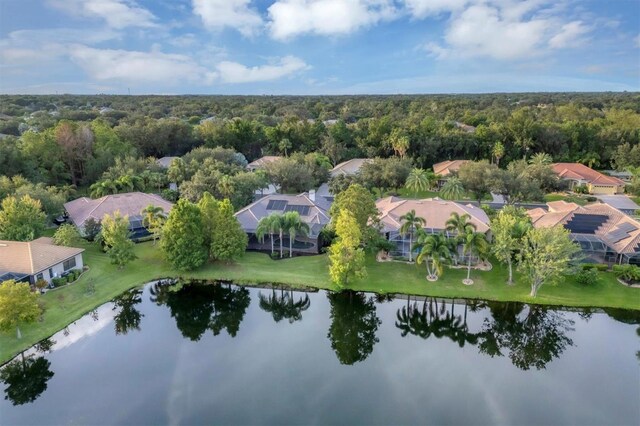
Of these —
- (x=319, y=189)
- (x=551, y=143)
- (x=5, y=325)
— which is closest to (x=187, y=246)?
(x=5, y=325)

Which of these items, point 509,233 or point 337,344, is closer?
point 337,344

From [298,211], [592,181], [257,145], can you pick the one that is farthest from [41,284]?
[592,181]

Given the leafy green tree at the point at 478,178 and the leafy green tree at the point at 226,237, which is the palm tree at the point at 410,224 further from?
the leafy green tree at the point at 478,178

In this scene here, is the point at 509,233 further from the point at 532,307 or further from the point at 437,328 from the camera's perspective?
the point at 437,328

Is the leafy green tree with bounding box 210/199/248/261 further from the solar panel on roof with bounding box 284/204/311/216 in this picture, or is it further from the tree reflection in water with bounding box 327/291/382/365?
the tree reflection in water with bounding box 327/291/382/365

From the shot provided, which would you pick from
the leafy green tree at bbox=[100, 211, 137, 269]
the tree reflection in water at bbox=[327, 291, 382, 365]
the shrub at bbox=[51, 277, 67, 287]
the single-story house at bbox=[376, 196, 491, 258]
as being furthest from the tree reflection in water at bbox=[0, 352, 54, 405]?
the single-story house at bbox=[376, 196, 491, 258]
